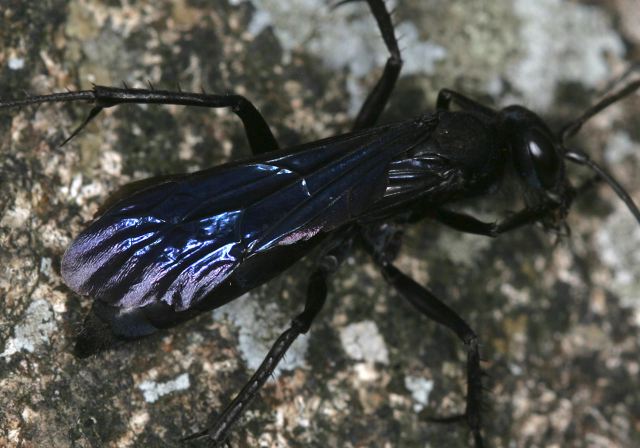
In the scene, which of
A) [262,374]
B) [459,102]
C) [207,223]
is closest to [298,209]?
[207,223]

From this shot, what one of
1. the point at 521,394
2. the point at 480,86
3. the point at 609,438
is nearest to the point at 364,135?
the point at 480,86

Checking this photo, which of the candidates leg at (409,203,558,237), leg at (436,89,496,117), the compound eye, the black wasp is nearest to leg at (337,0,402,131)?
the black wasp

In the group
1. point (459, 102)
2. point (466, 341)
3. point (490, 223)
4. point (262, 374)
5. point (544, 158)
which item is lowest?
point (262, 374)

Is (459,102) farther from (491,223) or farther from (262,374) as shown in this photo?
(262,374)

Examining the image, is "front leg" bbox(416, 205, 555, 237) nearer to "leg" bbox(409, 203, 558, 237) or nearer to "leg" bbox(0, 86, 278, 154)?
"leg" bbox(409, 203, 558, 237)

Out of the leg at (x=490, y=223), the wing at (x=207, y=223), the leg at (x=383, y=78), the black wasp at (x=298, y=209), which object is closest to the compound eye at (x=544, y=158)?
the black wasp at (x=298, y=209)
